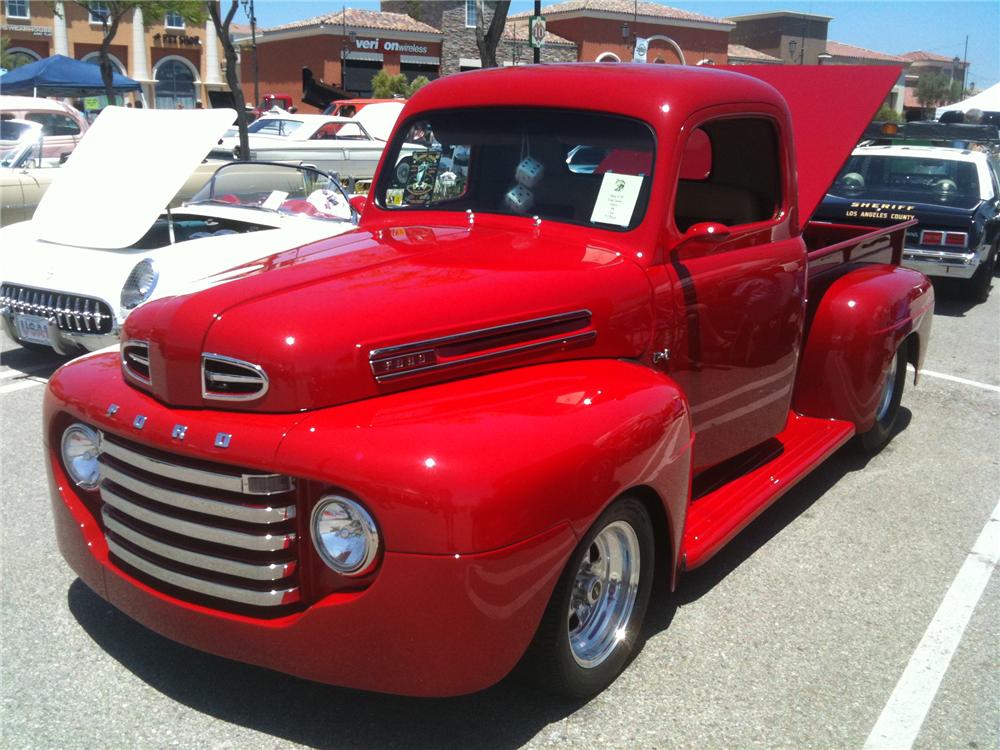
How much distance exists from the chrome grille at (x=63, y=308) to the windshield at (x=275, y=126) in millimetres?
13565

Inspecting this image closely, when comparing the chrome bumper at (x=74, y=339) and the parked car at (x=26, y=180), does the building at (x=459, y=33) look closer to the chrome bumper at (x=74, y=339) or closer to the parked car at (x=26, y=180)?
the parked car at (x=26, y=180)

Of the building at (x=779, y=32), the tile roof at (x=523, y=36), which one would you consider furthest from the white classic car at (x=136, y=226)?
the building at (x=779, y=32)

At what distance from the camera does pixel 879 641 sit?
3553mm

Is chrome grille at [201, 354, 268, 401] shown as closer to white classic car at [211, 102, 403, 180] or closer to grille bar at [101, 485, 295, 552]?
grille bar at [101, 485, 295, 552]

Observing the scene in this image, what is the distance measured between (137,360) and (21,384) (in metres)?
3.95

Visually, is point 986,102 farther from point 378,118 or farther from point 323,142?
point 323,142

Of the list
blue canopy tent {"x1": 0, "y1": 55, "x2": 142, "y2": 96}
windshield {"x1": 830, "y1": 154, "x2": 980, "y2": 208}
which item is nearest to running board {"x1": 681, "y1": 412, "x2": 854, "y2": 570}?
windshield {"x1": 830, "y1": 154, "x2": 980, "y2": 208}

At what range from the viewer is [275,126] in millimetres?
20062

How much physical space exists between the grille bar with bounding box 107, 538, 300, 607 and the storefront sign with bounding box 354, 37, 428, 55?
1887 inches

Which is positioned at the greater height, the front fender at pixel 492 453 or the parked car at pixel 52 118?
the parked car at pixel 52 118

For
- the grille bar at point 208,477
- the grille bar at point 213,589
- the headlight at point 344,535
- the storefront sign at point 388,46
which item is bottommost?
the grille bar at point 213,589

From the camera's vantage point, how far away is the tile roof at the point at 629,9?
1906 inches

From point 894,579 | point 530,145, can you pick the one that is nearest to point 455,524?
point 530,145

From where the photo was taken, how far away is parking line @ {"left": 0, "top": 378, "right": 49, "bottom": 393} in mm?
6312
